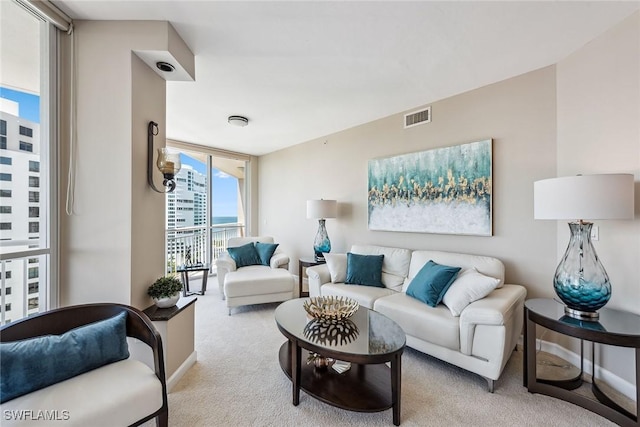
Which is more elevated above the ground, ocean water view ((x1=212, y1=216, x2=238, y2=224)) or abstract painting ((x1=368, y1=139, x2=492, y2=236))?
abstract painting ((x1=368, y1=139, x2=492, y2=236))

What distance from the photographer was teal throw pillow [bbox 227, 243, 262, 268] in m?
4.03

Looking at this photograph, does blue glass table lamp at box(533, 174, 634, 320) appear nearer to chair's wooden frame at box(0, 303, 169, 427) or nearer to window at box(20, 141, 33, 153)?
chair's wooden frame at box(0, 303, 169, 427)

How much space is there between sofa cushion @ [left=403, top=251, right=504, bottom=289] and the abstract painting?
30 cm

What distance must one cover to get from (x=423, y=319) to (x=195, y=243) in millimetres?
4467

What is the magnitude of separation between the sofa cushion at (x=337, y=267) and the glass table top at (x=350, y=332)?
970 mm

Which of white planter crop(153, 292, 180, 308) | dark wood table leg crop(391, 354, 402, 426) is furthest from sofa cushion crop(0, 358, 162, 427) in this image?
dark wood table leg crop(391, 354, 402, 426)

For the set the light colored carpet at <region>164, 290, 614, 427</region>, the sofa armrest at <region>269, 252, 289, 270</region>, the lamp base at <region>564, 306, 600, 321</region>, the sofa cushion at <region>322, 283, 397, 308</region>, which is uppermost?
the lamp base at <region>564, 306, 600, 321</region>

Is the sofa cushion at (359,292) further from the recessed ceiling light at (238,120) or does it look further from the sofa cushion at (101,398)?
the recessed ceiling light at (238,120)

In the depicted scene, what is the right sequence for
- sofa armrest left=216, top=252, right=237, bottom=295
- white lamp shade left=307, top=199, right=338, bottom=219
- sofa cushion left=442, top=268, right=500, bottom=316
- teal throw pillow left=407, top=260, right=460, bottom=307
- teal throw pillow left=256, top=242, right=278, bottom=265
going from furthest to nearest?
teal throw pillow left=256, top=242, right=278, bottom=265
white lamp shade left=307, top=199, right=338, bottom=219
sofa armrest left=216, top=252, right=237, bottom=295
teal throw pillow left=407, top=260, right=460, bottom=307
sofa cushion left=442, top=268, right=500, bottom=316

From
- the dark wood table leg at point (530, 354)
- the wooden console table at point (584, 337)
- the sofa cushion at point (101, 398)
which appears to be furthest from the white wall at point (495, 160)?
the sofa cushion at point (101, 398)

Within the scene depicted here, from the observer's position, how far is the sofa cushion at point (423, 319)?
2.06 m

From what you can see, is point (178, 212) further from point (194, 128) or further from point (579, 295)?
point (579, 295)

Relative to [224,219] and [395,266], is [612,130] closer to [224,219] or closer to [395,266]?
[395,266]

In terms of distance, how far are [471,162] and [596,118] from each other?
95 centimetres
